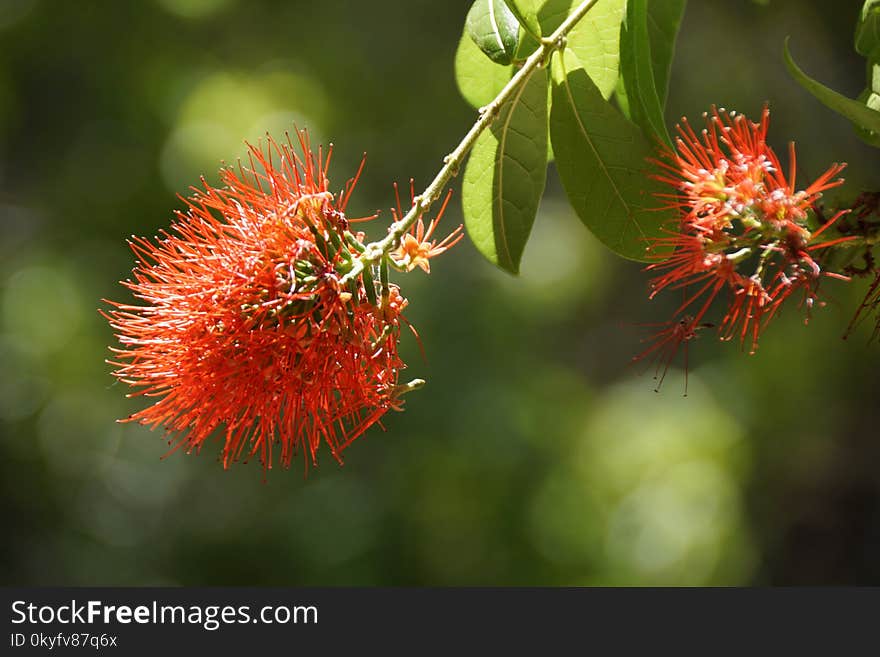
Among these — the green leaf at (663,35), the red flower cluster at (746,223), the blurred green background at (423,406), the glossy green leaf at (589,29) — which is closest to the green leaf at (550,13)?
the glossy green leaf at (589,29)

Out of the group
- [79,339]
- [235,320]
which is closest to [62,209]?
[79,339]

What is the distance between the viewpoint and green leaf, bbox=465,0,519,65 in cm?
105

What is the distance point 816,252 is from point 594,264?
13.8 feet

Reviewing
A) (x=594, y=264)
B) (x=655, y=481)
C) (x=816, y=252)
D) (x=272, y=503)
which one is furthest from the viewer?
(x=594, y=264)

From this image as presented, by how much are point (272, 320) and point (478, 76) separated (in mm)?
530

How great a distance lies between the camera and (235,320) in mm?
1021

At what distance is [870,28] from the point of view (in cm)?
104

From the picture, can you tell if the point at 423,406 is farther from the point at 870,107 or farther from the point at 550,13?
the point at 870,107

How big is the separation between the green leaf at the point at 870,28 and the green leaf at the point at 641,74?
0.22 meters

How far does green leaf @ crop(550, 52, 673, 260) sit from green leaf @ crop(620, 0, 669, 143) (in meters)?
0.03

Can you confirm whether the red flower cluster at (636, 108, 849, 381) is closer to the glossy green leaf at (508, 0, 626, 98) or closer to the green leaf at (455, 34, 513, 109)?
the glossy green leaf at (508, 0, 626, 98)

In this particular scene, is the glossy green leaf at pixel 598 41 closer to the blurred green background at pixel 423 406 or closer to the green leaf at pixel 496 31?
the green leaf at pixel 496 31

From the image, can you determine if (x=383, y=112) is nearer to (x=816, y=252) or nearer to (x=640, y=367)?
(x=640, y=367)

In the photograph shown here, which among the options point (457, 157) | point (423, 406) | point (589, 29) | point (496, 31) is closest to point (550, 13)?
point (589, 29)
